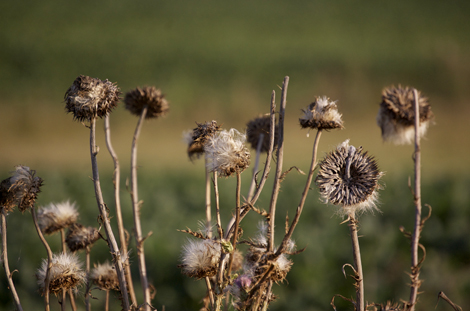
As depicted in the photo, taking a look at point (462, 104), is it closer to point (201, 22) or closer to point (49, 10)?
point (201, 22)

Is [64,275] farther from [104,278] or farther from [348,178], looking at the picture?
[348,178]

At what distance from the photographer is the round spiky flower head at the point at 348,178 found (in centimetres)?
100

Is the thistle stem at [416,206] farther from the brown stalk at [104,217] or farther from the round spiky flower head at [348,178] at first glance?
the brown stalk at [104,217]

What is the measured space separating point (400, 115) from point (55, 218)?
1.12 m

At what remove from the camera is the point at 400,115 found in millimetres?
1014

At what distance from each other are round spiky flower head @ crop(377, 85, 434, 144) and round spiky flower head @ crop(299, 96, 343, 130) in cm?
13

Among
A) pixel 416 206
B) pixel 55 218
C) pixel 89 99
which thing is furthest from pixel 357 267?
pixel 55 218

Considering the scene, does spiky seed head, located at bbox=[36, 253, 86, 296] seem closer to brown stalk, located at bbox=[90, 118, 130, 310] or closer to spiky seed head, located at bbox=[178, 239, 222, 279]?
brown stalk, located at bbox=[90, 118, 130, 310]

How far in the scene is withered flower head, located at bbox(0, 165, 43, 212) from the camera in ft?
3.44

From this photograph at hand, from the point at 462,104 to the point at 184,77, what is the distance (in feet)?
49.3

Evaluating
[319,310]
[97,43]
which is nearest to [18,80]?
[97,43]

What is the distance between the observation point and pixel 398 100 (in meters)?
1.01

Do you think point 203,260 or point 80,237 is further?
point 80,237

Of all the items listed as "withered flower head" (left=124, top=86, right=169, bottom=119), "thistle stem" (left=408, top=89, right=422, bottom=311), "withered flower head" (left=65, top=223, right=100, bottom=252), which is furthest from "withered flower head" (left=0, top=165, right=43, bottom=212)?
"thistle stem" (left=408, top=89, right=422, bottom=311)
